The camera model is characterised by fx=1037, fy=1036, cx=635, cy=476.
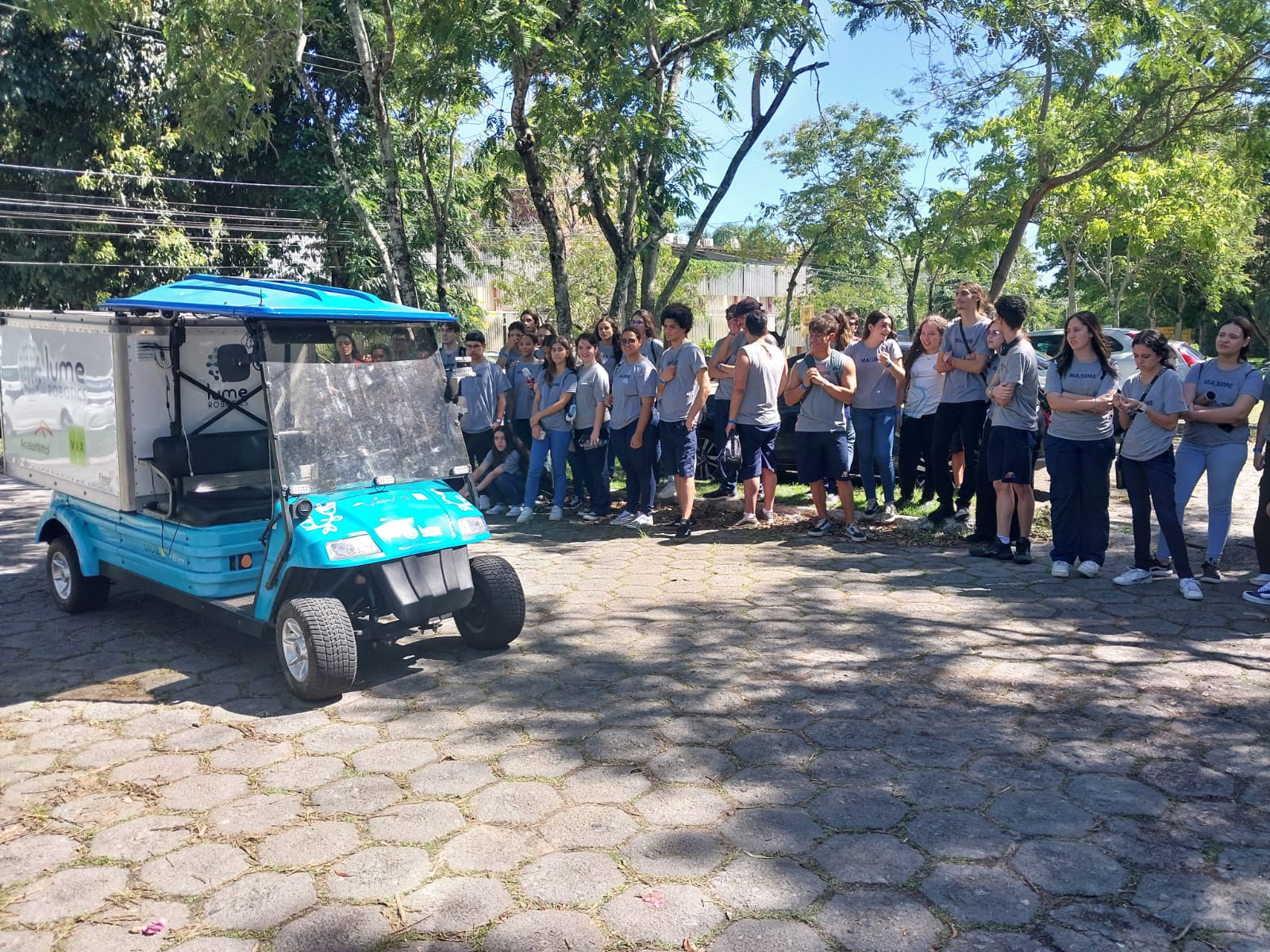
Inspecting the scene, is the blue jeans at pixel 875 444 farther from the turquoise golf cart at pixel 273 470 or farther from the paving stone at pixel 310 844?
the paving stone at pixel 310 844

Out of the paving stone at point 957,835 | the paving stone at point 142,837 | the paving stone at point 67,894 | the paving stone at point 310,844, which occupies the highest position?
the paving stone at point 957,835

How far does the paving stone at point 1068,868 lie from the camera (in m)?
3.53

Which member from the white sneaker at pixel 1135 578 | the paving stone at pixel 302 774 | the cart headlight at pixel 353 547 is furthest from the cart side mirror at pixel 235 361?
the white sneaker at pixel 1135 578

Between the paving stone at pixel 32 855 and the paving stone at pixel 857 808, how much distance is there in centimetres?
292

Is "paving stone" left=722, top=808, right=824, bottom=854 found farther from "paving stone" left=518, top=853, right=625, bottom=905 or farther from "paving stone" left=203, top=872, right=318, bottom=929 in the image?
"paving stone" left=203, top=872, right=318, bottom=929

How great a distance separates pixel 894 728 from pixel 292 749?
2.87m

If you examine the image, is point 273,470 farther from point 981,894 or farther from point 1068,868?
point 1068,868

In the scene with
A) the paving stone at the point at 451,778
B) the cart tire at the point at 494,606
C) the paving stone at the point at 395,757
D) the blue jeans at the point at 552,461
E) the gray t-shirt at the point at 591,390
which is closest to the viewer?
the paving stone at the point at 451,778

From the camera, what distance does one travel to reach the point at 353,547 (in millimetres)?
5426

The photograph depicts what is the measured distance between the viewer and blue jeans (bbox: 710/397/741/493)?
10955 millimetres

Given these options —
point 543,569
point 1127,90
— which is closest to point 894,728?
point 543,569

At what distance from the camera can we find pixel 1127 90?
12.2 metres

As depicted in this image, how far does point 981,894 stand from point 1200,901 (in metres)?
0.70

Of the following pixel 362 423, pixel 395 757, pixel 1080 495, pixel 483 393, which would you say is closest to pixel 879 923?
pixel 395 757
